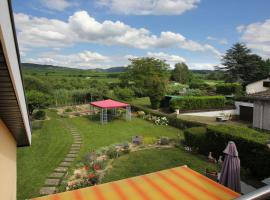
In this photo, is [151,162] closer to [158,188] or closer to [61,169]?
[61,169]

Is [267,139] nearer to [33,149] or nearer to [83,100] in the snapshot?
[33,149]

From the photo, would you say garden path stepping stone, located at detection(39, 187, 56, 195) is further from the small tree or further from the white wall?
the white wall

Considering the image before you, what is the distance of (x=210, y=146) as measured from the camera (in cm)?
1523

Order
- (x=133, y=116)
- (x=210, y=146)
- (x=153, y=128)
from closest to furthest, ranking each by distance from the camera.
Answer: (x=210, y=146)
(x=153, y=128)
(x=133, y=116)

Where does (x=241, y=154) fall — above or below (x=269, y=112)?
below

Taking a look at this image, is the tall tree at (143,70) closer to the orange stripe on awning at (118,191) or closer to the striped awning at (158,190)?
the striped awning at (158,190)

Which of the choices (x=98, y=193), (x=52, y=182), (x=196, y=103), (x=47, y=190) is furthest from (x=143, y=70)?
(x=98, y=193)

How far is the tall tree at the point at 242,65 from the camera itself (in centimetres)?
6219

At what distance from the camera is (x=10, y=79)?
2.84 metres

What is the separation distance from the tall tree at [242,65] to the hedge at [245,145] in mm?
52113

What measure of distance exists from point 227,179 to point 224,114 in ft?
81.2

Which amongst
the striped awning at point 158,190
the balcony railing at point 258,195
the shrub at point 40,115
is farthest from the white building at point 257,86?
the balcony railing at point 258,195

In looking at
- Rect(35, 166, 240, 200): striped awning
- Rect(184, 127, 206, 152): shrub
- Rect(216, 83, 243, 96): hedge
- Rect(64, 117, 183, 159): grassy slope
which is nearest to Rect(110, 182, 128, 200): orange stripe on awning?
Rect(35, 166, 240, 200): striped awning

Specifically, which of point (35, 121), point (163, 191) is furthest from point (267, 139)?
point (35, 121)
